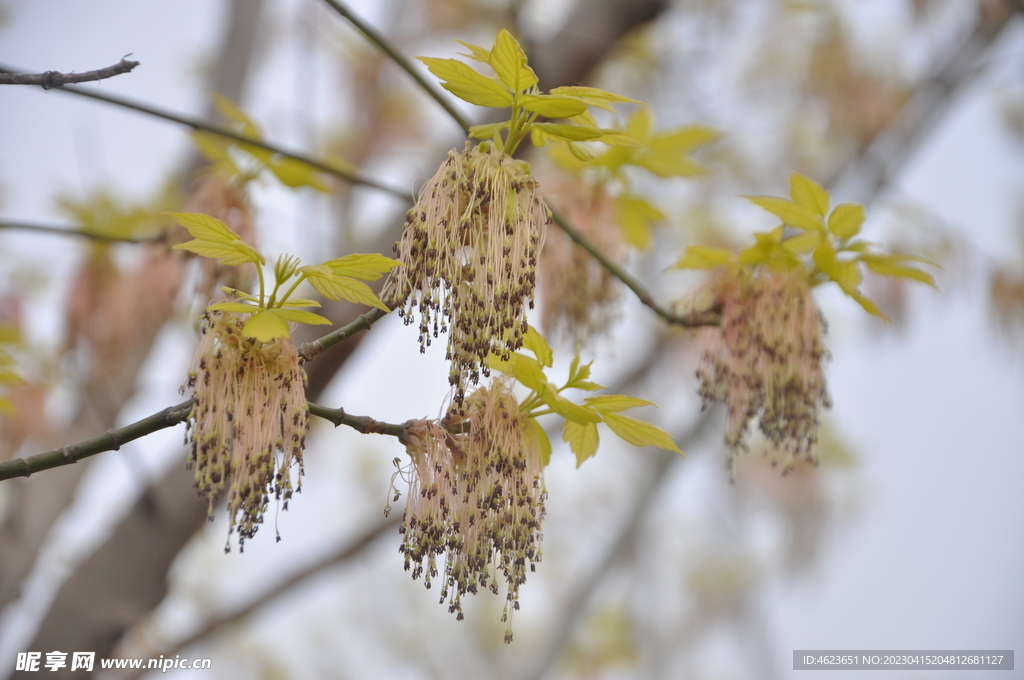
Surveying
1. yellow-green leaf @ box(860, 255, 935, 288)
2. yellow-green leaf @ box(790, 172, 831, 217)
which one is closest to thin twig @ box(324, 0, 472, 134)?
yellow-green leaf @ box(790, 172, 831, 217)

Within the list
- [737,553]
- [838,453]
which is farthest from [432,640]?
[838,453]

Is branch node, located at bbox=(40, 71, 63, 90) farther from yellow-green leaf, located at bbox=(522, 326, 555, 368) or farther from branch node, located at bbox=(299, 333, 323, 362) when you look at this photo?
yellow-green leaf, located at bbox=(522, 326, 555, 368)

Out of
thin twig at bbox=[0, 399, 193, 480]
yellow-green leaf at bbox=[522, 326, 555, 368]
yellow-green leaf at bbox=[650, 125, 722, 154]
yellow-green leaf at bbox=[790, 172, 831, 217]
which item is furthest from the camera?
yellow-green leaf at bbox=[650, 125, 722, 154]

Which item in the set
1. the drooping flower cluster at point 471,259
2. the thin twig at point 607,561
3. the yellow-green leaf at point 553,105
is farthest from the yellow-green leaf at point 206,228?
the thin twig at point 607,561

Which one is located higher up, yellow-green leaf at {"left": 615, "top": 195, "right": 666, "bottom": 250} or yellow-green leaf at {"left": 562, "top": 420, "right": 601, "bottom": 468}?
yellow-green leaf at {"left": 615, "top": 195, "right": 666, "bottom": 250}

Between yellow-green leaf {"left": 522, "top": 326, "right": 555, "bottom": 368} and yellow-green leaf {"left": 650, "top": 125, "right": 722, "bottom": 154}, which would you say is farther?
yellow-green leaf {"left": 650, "top": 125, "right": 722, "bottom": 154}

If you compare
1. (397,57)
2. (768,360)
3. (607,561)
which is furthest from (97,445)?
(607,561)
